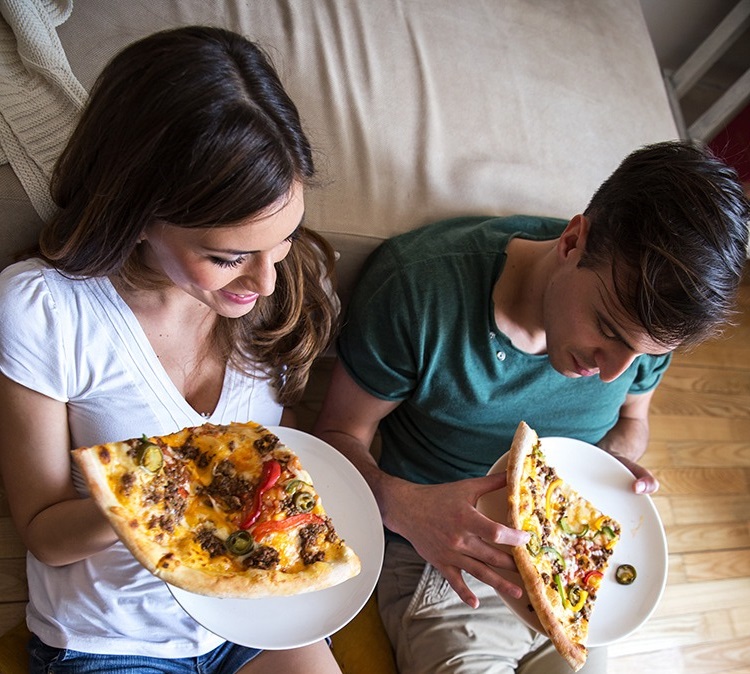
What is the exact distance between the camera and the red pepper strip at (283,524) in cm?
124

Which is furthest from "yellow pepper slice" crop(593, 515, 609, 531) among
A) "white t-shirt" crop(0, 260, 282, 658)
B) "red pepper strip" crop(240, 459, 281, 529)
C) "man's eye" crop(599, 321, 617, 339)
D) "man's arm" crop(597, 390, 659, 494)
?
"white t-shirt" crop(0, 260, 282, 658)

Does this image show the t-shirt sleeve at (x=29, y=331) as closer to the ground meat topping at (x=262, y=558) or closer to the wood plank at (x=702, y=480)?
the ground meat topping at (x=262, y=558)

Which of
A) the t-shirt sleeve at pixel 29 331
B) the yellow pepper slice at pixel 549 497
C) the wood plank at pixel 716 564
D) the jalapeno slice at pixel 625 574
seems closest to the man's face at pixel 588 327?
the yellow pepper slice at pixel 549 497

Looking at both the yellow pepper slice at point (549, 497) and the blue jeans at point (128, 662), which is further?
the yellow pepper slice at point (549, 497)

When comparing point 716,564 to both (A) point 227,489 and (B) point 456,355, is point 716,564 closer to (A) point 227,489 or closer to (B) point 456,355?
(B) point 456,355

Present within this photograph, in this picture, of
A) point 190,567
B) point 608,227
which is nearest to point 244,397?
point 190,567

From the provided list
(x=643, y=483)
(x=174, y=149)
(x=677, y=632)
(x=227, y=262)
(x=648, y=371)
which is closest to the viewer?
(x=174, y=149)

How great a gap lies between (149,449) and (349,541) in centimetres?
45

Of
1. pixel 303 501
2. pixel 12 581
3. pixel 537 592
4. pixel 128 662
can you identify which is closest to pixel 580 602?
pixel 537 592

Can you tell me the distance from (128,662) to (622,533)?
A: 3.60 ft

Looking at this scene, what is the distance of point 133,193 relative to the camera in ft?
3.41

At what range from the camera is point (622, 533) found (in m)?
1.59

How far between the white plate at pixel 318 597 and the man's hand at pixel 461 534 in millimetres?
124

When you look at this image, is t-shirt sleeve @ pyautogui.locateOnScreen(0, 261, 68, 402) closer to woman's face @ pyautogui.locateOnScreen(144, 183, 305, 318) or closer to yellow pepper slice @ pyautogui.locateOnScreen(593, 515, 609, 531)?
woman's face @ pyautogui.locateOnScreen(144, 183, 305, 318)
